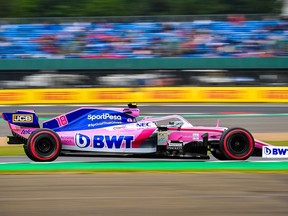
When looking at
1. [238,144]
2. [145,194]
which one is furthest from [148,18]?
[145,194]

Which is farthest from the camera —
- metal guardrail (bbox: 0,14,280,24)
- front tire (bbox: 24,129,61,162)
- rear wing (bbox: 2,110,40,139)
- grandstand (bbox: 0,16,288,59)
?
metal guardrail (bbox: 0,14,280,24)

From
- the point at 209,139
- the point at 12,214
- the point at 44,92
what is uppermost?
the point at 44,92

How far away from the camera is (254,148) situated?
11969 millimetres

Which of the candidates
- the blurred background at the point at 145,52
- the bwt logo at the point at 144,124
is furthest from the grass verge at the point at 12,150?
the blurred background at the point at 145,52

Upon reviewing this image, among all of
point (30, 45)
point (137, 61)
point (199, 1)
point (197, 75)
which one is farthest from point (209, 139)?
point (199, 1)

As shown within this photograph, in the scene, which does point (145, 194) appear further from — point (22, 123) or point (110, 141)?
point (22, 123)

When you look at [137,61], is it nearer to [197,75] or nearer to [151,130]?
[197,75]

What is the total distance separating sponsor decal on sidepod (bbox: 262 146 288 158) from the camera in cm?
1199

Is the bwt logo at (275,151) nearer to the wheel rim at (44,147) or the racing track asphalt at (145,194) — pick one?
the racing track asphalt at (145,194)

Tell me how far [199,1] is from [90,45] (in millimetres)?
16586

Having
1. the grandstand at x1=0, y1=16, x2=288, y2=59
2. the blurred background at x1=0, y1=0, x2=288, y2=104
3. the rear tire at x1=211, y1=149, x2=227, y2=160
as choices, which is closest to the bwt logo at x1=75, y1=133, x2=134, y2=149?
the rear tire at x1=211, y1=149, x2=227, y2=160

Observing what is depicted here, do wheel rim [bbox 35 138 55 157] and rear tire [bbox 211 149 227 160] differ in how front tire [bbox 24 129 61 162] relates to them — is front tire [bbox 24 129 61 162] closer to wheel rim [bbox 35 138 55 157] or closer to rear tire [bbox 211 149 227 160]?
wheel rim [bbox 35 138 55 157]

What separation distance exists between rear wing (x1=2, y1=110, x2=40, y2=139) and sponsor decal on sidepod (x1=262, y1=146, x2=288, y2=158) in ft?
14.2

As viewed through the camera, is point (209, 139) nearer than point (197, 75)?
Yes
